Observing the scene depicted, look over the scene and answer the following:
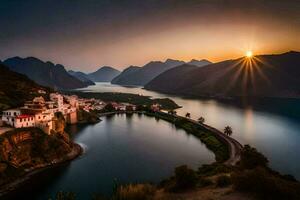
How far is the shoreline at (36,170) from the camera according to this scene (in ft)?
96.3

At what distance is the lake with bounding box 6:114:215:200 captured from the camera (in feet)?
103

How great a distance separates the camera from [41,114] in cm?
4378

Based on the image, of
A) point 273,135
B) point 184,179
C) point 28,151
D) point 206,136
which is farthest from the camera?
point 273,135

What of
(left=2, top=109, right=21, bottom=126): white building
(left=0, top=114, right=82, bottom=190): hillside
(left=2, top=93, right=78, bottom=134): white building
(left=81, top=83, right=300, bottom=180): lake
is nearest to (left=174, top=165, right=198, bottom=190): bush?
(left=0, top=114, right=82, bottom=190): hillside

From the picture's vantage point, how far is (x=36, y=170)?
1374 inches

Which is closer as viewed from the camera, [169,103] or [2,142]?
[2,142]

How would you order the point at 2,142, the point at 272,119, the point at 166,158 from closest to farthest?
the point at 2,142, the point at 166,158, the point at 272,119

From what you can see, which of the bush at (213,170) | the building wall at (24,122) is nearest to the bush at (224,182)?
the bush at (213,170)

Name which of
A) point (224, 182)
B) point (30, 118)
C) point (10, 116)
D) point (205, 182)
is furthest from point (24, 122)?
point (224, 182)

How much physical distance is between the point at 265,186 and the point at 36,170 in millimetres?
28846

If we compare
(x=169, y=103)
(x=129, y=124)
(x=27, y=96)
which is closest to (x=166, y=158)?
(x=129, y=124)

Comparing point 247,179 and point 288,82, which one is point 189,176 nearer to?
point 247,179

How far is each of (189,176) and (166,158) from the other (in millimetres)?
18925

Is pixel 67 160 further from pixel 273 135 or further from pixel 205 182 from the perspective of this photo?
pixel 273 135
